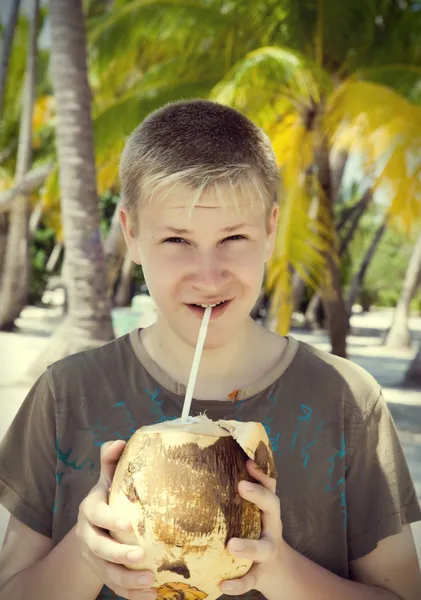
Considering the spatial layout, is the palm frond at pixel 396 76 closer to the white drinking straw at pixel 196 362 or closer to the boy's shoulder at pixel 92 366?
the boy's shoulder at pixel 92 366

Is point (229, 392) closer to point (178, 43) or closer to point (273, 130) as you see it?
point (273, 130)

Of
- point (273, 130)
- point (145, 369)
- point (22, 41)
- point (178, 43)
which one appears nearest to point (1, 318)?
point (178, 43)

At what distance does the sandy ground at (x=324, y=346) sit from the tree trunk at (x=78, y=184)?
1.16m

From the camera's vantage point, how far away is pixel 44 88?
969 inches

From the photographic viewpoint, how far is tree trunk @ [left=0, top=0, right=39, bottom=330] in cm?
1453

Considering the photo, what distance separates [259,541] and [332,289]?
8.34m

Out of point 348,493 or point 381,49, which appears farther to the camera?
point 381,49

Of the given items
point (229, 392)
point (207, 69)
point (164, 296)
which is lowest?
point (229, 392)

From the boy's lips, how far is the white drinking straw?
0.06 feet

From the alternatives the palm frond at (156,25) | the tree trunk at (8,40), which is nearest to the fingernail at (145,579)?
the palm frond at (156,25)

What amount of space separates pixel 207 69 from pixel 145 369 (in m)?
11.6

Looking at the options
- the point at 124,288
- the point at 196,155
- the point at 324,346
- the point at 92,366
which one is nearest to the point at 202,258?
the point at 196,155

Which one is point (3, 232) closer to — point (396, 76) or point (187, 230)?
point (396, 76)

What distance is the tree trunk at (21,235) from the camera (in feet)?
47.7
